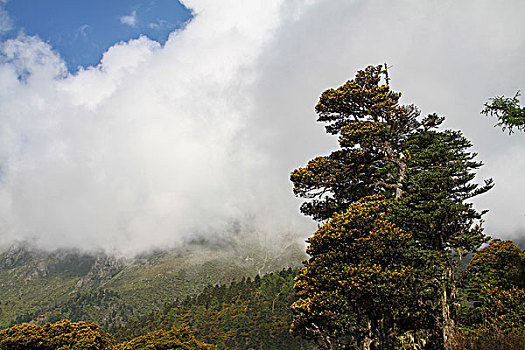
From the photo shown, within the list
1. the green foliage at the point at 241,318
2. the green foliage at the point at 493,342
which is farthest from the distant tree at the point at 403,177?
the green foliage at the point at 241,318

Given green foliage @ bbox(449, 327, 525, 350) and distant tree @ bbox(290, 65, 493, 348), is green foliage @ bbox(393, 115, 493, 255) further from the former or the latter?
green foliage @ bbox(449, 327, 525, 350)

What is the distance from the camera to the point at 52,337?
94.2ft

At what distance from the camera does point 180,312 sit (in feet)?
303

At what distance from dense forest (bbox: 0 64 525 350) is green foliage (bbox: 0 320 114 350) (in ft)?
1.81

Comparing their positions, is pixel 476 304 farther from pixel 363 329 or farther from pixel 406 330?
pixel 363 329

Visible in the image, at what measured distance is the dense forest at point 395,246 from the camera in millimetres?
13039

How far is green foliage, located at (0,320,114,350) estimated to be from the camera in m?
27.1

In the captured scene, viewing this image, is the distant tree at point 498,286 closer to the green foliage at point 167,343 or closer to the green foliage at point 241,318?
the green foliage at point 167,343

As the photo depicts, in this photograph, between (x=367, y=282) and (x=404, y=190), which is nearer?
(x=367, y=282)

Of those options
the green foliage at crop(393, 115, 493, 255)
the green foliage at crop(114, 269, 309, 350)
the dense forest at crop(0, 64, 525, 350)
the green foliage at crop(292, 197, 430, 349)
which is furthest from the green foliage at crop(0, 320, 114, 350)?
the green foliage at crop(114, 269, 309, 350)

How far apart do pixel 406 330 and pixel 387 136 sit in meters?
10.4

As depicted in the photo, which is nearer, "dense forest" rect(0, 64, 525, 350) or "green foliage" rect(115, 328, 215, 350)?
"dense forest" rect(0, 64, 525, 350)

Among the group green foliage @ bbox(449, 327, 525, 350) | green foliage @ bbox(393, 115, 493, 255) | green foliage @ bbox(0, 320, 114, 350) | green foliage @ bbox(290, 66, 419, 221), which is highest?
green foliage @ bbox(290, 66, 419, 221)

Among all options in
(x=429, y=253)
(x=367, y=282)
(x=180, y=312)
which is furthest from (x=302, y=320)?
(x=180, y=312)
